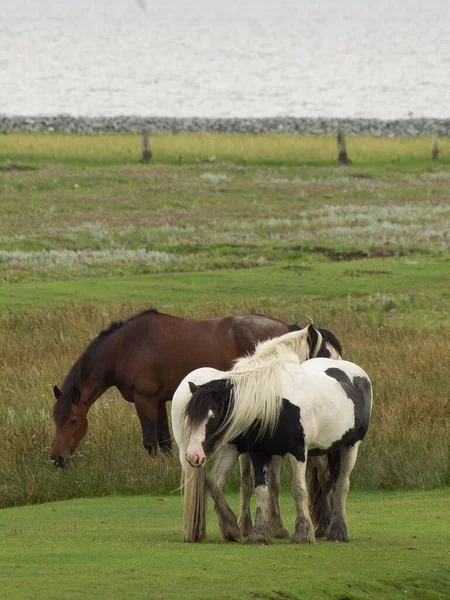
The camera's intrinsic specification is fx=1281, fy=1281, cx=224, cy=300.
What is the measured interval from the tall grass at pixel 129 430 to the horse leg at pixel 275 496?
419 centimetres

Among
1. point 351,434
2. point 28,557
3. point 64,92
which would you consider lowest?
point 64,92

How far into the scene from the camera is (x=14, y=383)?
19.3m

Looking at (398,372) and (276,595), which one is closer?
(276,595)

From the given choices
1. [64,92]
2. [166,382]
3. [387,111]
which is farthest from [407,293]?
[64,92]

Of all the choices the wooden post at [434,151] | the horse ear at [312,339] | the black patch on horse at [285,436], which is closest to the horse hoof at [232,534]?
the black patch on horse at [285,436]

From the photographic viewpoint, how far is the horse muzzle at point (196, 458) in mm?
9492

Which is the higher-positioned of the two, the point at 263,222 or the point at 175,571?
the point at 175,571

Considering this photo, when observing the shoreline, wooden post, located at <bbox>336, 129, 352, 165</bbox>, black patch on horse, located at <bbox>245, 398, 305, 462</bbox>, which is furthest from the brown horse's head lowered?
the shoreline

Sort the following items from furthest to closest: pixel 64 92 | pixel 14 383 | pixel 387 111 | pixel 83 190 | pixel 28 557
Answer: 1. pixel 64 92
2. pixel 387 111
3. pixel 83 190
4. pixel 14 383
5. pixel 28 557

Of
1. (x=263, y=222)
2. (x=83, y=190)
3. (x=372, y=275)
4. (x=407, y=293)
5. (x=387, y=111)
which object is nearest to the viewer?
(x=407, y=293)

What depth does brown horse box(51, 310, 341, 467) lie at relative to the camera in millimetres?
15609

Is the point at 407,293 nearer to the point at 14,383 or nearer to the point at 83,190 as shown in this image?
the point at 14,383

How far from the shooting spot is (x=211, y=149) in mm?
63344

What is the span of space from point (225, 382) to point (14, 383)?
32.7ft
